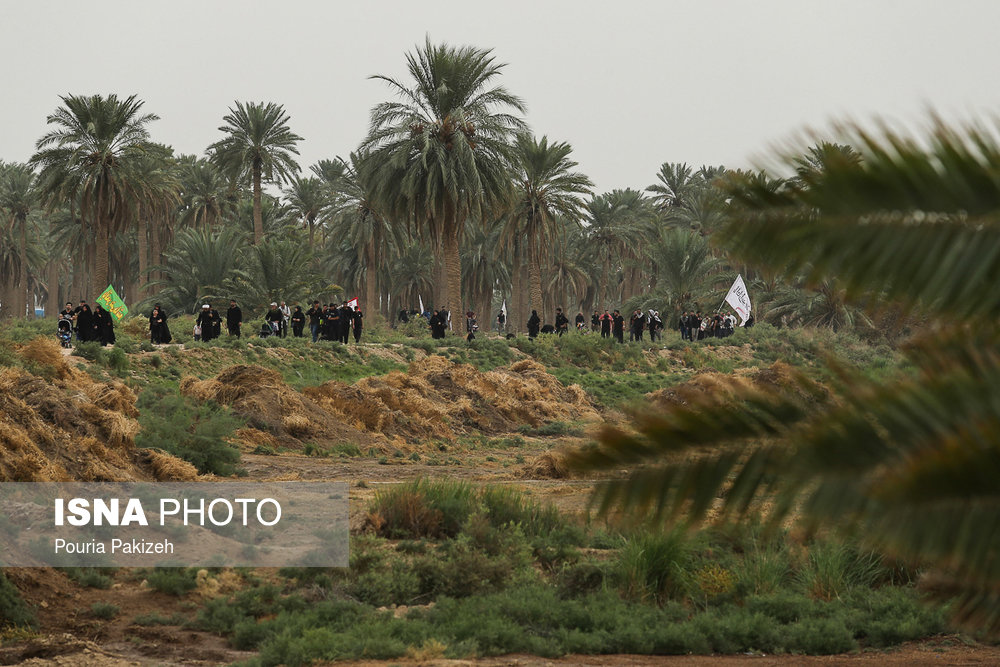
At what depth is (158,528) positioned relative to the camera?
40.7 feet

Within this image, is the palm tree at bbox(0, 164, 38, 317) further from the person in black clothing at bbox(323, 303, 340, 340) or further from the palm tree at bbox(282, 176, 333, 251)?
the person in black clothing at bbox(323, 303, 340, 340)

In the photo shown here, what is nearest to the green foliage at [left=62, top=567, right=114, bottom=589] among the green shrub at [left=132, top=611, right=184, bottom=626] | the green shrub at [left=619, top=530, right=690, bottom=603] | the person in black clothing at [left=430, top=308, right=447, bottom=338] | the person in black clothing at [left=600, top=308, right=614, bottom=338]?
the green shrub at [left=132, top=611, right=184, bottom=626]

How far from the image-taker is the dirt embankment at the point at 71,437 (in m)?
12.5

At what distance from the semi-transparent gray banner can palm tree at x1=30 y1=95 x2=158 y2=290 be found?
31.9m

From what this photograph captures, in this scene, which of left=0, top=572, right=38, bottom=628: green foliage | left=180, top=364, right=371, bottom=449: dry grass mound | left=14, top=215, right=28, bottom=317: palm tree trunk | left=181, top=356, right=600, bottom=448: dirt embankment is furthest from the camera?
left=14, top=215, right=28, bottom=317: palm tree trunk

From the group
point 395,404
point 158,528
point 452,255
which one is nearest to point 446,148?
point 452,255

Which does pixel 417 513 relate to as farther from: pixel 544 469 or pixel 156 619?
pixel 544 469

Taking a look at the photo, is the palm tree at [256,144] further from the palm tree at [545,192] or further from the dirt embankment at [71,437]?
the dirt embankment at [71,437]

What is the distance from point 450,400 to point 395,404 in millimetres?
2828

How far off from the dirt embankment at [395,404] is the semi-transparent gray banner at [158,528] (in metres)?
7.12

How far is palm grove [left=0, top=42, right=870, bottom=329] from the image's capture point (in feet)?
134

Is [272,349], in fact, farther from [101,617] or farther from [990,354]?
[990,354]

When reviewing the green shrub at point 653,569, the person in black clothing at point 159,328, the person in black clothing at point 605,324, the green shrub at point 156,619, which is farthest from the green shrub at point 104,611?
the person in black clothing at point 605,324

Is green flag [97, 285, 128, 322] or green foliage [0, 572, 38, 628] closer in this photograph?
green foliage [0, 572, 38, 628]
